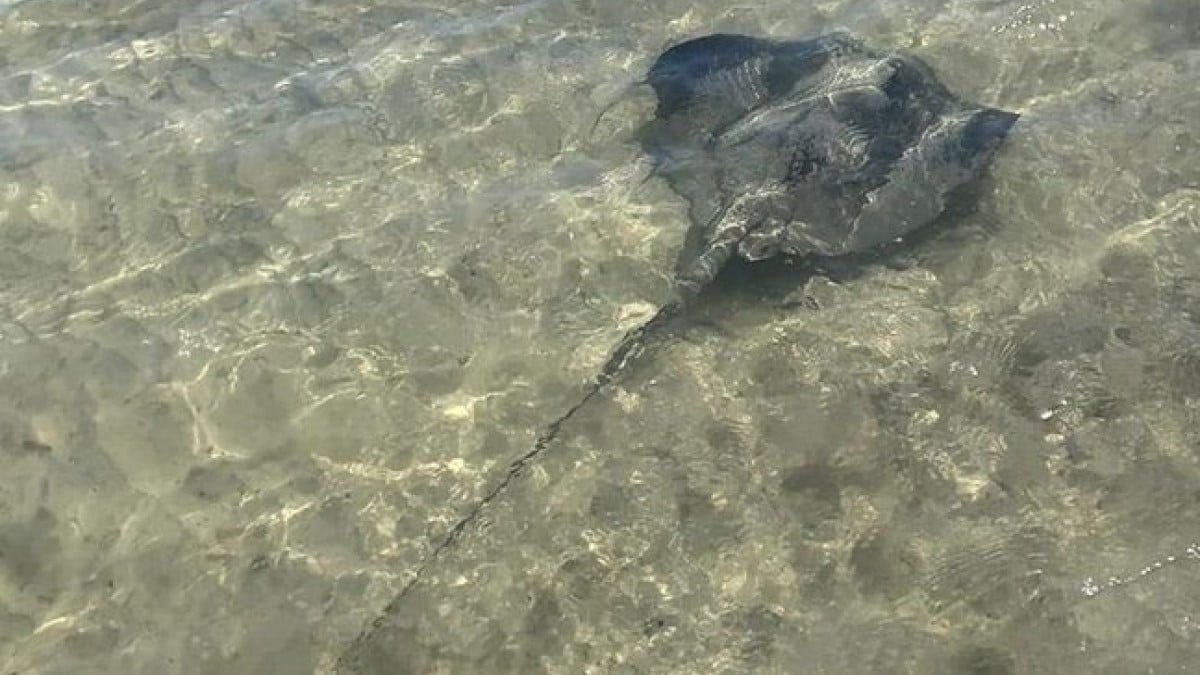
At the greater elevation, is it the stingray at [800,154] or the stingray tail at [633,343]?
the stingray at [800,154]

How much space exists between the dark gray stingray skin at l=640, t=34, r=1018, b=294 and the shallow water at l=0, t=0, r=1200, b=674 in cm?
23

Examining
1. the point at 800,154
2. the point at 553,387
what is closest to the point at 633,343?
the point at 553,387

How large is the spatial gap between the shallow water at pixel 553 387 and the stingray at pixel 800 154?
20cm

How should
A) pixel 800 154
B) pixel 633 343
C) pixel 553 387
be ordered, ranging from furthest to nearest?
pixel 800 154, pixel 633 343, pixel 553 387

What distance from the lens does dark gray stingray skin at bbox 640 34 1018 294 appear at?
21.1 ft

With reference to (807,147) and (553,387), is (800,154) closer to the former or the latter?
(807,147)

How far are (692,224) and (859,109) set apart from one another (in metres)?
1.41

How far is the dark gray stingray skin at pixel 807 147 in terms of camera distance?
6422 mm

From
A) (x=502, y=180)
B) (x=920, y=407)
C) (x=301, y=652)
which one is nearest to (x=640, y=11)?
(x=502, y=180)

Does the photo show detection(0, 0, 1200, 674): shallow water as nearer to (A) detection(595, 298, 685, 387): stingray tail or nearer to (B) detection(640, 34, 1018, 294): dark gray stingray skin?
(A) detection(595, 298, 685, 387): stingray tail

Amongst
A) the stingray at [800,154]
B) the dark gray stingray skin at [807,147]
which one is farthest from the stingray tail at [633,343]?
the dark gray stingray skin at [807,147]

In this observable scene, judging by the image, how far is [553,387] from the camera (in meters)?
5.90

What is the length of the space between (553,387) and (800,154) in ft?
7.52

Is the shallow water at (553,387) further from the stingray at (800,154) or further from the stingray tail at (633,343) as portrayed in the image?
the stingray at (800,154)
